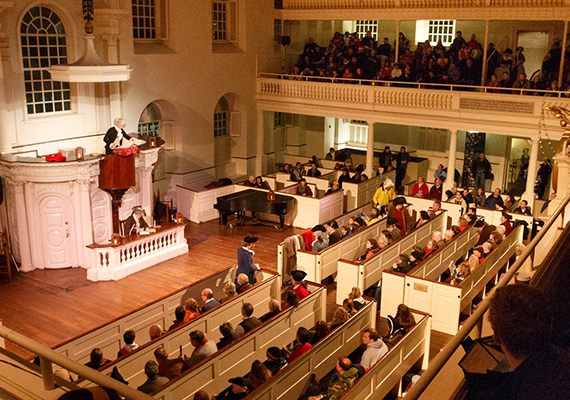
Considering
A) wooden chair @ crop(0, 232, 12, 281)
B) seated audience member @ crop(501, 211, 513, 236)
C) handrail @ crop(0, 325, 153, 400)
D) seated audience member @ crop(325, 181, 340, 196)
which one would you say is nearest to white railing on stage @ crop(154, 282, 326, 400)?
handrail @ crop(0, 325, 153, 400)

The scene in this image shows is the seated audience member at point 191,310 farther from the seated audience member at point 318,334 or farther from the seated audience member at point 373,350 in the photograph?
the seated audience member at point 373,350

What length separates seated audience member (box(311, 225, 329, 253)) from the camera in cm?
1294

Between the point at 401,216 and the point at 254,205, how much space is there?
422 centimetres

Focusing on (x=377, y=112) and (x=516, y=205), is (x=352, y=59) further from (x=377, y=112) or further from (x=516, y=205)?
(x=516, y=205)

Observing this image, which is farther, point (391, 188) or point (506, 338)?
point (391, 188)

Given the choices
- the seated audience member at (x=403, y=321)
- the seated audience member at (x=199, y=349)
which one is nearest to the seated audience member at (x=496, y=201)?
the seated audience member at (x=403, y=321)

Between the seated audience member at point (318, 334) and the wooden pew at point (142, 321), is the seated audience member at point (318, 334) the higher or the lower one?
the higher one

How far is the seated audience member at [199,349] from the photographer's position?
27.2ft

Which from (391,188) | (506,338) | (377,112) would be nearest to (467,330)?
(506,338)

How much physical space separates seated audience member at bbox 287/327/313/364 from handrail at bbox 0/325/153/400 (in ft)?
17.7

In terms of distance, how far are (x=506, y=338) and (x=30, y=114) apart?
47.8 ft

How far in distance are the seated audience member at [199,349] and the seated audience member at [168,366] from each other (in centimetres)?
25

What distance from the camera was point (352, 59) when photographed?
67.1ft

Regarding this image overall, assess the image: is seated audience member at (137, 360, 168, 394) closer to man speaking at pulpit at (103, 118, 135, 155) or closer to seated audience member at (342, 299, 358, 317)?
seated audience member at (342, 299, 358, 317)
